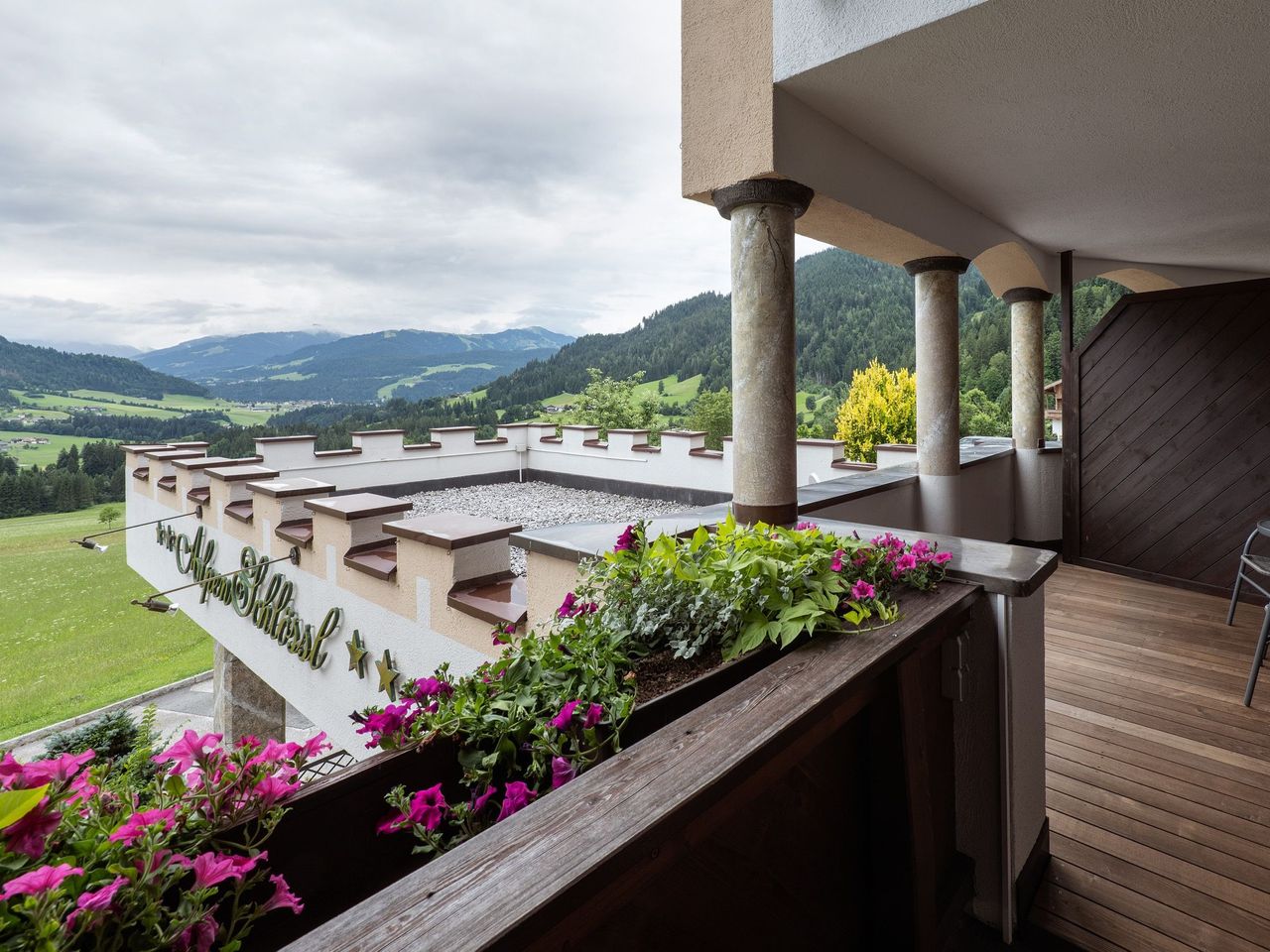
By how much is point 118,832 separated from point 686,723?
680 mm

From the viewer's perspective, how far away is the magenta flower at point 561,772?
939 millimetres

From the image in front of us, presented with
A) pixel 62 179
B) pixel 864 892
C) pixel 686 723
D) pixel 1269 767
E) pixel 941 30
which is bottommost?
pixel 1269 767

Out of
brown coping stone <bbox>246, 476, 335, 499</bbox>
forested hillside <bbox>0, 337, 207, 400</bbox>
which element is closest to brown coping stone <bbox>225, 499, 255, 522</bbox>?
brown coping stone <bbox>246, 476, 335, 499</bbox>

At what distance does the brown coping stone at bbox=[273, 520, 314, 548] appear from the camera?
4910mm

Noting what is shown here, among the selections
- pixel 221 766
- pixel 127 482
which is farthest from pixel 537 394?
pixel 221 766

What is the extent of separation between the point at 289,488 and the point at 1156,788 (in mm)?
5550

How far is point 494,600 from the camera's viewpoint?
331cm

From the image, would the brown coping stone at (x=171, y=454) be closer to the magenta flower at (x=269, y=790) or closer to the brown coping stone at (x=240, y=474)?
the brown coping stone at (x=240, y=474)

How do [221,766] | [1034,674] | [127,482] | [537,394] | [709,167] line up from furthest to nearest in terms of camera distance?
[537,394], [127,482], [709,167], [1034,674], [221,766]

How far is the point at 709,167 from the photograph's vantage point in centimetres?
290

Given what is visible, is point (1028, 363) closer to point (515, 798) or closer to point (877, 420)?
point (515, 798)

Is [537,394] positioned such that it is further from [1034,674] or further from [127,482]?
[1034,674]

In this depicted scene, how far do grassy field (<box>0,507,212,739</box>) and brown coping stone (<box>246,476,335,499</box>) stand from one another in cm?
1630

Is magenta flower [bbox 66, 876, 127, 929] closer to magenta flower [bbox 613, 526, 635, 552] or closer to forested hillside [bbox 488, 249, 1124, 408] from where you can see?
magenta flower [bbox 613, 526, 635, 552]
